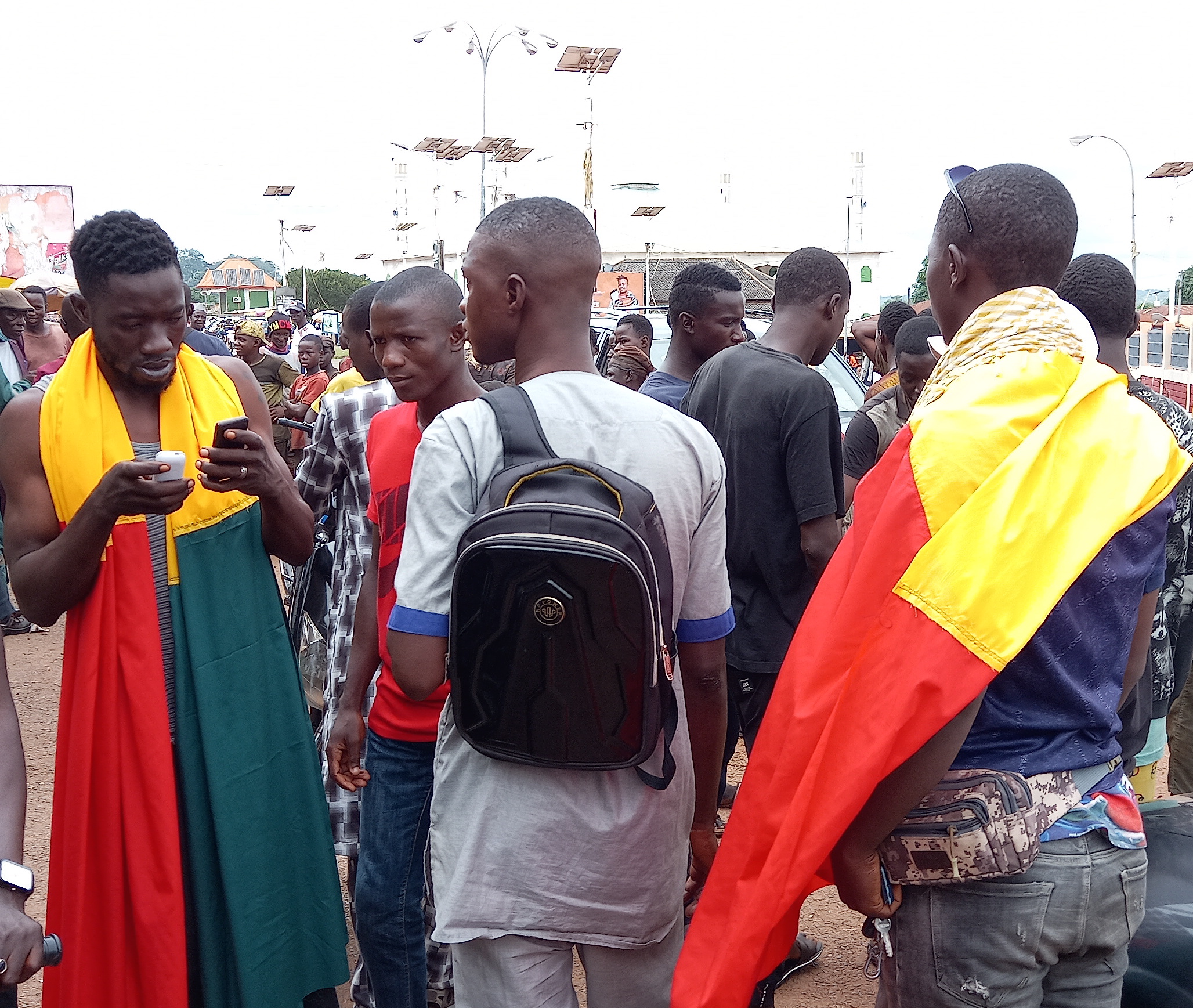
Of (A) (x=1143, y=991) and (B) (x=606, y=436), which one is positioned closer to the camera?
(B) (x=606, y=436)

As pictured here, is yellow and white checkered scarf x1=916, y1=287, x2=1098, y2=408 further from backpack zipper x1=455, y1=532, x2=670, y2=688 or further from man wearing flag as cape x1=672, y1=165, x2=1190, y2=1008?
backpack zipper x1=455, y1=532, x2=670, y2=688

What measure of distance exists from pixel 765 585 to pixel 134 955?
2033 millimetres

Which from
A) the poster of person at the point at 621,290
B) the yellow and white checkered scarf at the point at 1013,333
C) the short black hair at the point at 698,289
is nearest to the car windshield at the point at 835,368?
the short black hair at the point at 698,289

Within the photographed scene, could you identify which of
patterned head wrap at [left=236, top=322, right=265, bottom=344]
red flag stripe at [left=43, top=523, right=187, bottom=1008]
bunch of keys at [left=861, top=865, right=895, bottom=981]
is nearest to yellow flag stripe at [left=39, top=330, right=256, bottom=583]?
red flag stripe at [left=43, top=523, right=187, bottom=1008]

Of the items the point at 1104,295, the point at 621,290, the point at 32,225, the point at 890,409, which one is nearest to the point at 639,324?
the point at 890,409

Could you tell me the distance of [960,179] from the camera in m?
1.85

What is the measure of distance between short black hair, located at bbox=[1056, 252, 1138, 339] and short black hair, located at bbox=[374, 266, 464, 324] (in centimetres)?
178

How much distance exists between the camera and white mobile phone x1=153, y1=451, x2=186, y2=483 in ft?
7.38

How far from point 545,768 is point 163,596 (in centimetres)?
123

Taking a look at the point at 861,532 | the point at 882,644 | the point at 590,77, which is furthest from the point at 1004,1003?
the point at 590,77

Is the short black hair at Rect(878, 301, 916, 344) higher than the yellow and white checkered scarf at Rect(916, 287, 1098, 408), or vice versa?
the yellow and white checkered scarf at Rect(916, 287, 1098, 408)

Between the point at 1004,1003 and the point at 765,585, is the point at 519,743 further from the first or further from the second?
the point at 765,585

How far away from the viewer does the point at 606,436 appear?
1.86 metres

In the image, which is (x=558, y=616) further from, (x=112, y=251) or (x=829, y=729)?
(x=112, y=251)
